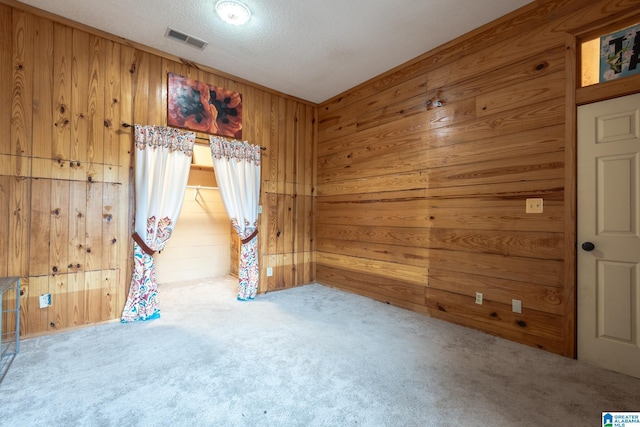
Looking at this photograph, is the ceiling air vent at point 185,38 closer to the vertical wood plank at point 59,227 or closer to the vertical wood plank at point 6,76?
the vertical wood plank at point 6,76

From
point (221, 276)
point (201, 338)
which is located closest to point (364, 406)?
point (201, 338)

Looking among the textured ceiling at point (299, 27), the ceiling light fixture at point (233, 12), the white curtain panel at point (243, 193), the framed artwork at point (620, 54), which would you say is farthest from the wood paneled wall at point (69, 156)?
the framed artwork at point (620, 54)

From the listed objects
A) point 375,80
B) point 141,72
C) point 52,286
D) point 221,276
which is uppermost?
point 375,80

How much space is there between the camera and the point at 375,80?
3.74m

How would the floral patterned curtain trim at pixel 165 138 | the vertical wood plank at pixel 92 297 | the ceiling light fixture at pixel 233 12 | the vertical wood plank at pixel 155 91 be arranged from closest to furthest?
the ceiling light fixture at pixel 233 12
the vertical wood plank at pixel 92 297
the floral patterned curtain trim at pixel 165 138
the vertical wood plank at pixel 155 91

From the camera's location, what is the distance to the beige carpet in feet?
5.12

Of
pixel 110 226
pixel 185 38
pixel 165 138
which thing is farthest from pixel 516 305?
pixel 185 38

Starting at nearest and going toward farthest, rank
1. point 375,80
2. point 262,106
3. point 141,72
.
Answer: point 141,72, point 375,80, point 262,106

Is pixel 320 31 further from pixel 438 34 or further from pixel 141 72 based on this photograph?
pixel 141 72

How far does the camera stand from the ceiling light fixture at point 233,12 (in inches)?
94.8

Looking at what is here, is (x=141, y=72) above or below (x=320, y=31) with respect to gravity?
below

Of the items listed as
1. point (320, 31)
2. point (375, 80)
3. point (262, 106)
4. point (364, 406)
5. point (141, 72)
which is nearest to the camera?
point (364, 406)

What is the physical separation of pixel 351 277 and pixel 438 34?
3.09 meters

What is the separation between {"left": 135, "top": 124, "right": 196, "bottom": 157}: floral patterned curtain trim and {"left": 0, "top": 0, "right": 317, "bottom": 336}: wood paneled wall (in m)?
0.14
